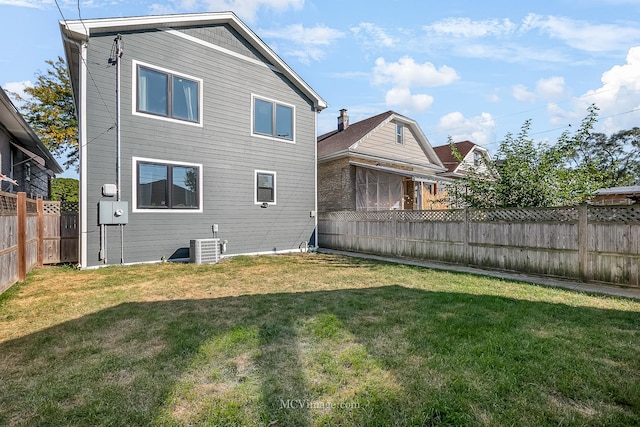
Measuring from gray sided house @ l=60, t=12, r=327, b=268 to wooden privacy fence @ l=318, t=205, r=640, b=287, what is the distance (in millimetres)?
3714

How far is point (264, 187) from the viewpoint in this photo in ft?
36.3

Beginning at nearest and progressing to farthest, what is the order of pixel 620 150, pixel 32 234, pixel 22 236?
1. pixel 22 236
2. pixel 32 234
3. pixel 620 150

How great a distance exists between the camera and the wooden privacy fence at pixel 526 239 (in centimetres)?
606

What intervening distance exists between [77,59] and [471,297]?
34.8 feet

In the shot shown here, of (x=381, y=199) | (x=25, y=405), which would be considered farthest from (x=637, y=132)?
(x=25, y=405)

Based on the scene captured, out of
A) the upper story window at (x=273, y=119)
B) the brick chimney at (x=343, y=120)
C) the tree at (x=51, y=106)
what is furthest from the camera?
the tree at (x=51, y=106)

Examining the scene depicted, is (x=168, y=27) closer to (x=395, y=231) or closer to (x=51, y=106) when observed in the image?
(x=395, y=231)

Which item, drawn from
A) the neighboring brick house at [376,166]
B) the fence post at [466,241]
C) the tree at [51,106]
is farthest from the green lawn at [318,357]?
the tree at [51,106]

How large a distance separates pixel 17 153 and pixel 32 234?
26.3 feet

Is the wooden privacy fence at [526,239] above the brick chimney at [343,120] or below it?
below

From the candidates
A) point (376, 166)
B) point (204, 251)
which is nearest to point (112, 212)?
point (204, 251)

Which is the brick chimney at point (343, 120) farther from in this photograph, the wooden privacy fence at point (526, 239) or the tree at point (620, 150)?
the tree at point (620, 150)

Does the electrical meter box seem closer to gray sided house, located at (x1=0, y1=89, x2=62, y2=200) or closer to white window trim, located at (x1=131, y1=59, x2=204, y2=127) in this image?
gray sided house, located at (x1=0, y1=89, x2=62, y2=200)

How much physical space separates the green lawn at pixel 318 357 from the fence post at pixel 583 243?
1.25 meters
